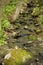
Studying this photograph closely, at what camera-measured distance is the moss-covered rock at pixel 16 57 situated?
9601 millimetres

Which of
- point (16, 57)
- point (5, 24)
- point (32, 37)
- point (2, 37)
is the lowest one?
point (32, 37)

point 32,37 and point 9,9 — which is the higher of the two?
point 9,9

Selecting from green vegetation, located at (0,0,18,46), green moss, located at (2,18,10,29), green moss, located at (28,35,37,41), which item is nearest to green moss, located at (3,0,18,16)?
green vegetation, located at (0,0,18,46)

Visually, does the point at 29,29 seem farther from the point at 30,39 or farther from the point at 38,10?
the point at 38,10

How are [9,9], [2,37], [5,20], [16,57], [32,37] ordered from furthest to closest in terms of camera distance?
[9,9] → [5,20] → [32,37] → [2,37] → [16,57]

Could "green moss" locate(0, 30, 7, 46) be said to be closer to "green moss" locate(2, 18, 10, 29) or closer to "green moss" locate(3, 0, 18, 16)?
"green moss" locate(2, 18, 10, 29)

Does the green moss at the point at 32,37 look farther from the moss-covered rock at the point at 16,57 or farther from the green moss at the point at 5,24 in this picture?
the moss-covered rock at the point at 16,57

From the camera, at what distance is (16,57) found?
9758mm

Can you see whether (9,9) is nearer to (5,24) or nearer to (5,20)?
(5,20)

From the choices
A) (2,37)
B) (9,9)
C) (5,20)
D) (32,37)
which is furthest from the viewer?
(9,9)

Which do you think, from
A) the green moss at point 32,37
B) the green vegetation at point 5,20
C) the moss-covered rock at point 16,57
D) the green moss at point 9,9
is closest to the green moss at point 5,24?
the green vegetation at point 5,20

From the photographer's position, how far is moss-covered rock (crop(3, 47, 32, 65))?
9.60 m

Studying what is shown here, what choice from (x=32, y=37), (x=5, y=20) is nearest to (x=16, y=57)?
(x=32, y=37)

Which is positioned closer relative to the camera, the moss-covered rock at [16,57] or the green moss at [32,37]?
the moss-covered rock at [16,57]
